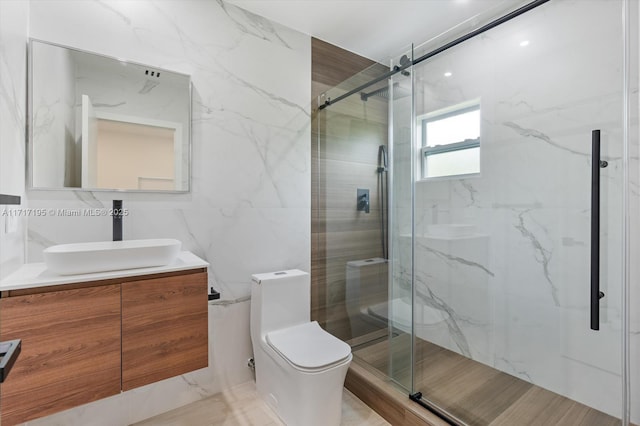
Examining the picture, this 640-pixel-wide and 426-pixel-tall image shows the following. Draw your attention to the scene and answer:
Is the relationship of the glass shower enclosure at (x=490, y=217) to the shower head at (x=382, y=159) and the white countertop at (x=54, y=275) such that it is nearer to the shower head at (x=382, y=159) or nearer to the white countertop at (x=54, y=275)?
the shower head at (x=382, y=159)

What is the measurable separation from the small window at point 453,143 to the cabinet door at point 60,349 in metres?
1.92

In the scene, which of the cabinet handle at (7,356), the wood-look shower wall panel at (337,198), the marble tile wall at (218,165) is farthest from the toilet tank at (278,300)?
the cabinet handle at (7,356)

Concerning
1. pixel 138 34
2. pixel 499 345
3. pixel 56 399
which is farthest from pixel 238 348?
pixel 138 34

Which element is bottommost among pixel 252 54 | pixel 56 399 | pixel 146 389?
pixel 146 389

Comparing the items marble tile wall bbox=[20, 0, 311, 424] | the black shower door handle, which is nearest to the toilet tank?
marble tile wall bbox=[20, 0, 311, 424]

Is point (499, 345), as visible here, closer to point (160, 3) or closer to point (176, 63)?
point (176, 63)

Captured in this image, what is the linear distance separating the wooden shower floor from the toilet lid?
49 cm

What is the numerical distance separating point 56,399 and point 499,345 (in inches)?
89.2

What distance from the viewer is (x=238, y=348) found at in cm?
206

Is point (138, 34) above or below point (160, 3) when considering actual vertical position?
below

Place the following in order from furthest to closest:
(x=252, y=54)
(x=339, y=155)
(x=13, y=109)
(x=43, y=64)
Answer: (x=339, y=155) < (x=252, y=54) < (x=43, y=64) < (x=13, y=109)

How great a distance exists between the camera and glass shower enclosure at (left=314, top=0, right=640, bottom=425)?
5.23ft

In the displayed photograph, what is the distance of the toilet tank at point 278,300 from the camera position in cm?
192

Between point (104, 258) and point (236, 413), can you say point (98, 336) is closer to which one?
point (104, 258)
